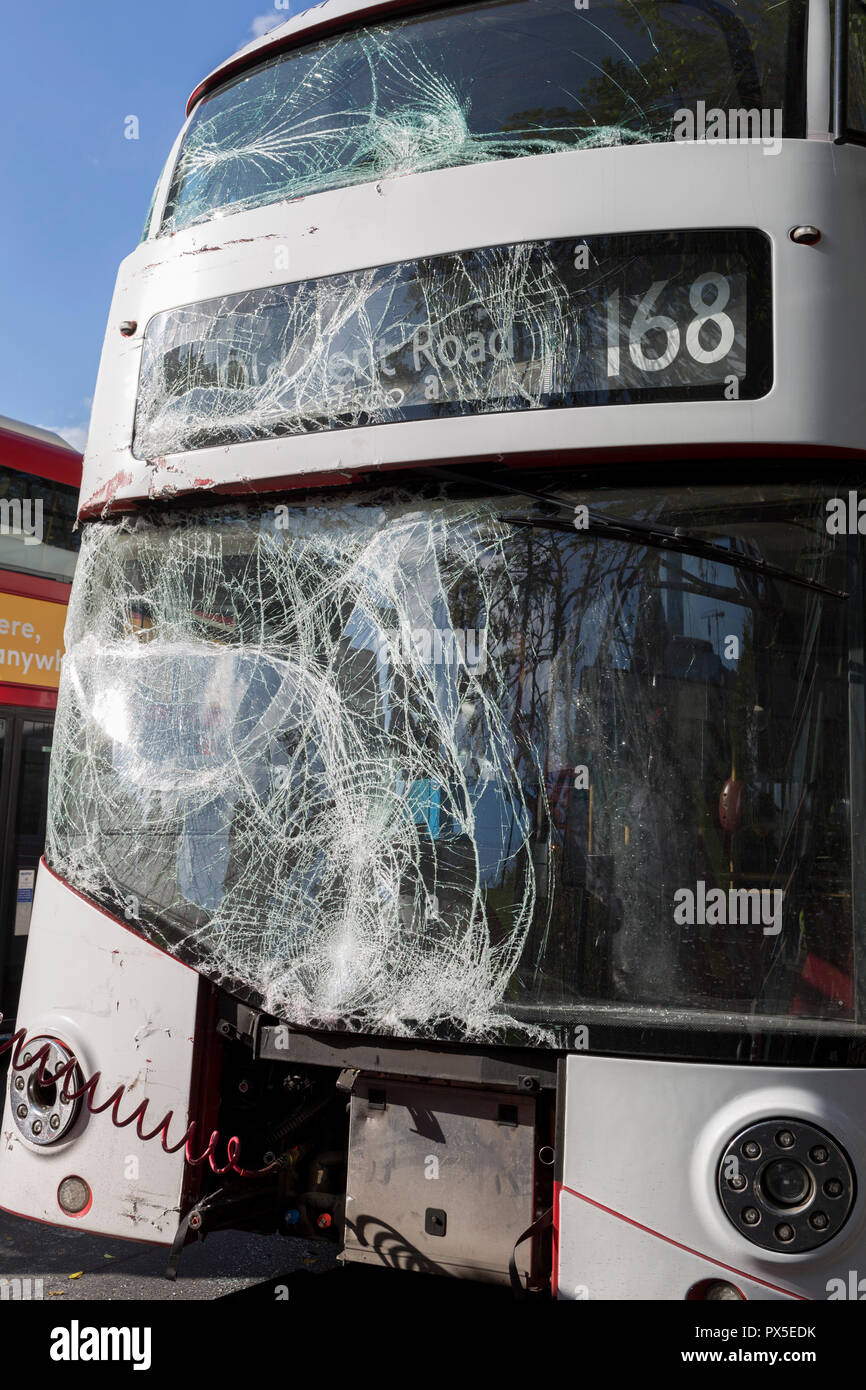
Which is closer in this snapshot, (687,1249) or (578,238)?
(687,1249)

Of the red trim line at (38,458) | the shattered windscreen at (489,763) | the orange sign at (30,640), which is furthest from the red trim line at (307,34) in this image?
the orange sign at (30,640)

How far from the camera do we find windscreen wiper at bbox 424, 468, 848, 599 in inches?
109

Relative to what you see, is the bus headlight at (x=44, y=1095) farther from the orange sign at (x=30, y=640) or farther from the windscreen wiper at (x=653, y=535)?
the orange sign at (x=30, y=640)

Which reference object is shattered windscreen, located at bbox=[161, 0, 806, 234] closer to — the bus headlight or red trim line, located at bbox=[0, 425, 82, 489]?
the bus headlight

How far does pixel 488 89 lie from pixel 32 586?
5.39 meters

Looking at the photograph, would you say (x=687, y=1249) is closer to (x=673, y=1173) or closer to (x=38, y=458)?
(x=673, y=1173)

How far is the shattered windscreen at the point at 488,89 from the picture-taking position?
10.2 ft

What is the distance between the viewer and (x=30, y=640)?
7.78 meters

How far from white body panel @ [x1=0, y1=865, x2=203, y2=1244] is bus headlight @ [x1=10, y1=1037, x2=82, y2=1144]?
3cm

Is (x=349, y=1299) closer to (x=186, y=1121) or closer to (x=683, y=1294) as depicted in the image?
(x=186, y=1121)

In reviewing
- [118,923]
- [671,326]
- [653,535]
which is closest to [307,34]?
[671,326]

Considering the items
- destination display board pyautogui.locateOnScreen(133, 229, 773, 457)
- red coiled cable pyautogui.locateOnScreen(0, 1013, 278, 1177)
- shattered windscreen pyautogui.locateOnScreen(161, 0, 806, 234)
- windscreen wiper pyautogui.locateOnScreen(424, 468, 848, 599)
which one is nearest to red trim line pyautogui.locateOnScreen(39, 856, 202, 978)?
red coiled cable pyautogui.locateOnScreen(0, 1013, 278, 1177)
